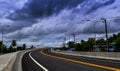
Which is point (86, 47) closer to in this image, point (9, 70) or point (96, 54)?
point (96, 54)

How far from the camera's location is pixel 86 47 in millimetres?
181625

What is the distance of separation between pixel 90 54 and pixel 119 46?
59.9 meters

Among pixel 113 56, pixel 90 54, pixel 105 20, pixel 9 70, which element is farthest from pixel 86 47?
pixel 9 70

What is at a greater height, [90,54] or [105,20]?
[105,20]

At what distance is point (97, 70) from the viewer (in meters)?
19.7

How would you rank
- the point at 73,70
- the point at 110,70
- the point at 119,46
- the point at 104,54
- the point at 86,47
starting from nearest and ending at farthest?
the point at 110,70 < the point at 73,70 < the point at 104,54 < the point at 119,46 < the point at 86,47

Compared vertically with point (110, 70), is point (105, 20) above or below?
above

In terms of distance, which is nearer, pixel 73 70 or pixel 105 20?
pixel 73 70

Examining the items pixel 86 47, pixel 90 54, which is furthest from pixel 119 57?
pixel 86 47

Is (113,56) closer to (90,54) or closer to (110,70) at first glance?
(90,54)

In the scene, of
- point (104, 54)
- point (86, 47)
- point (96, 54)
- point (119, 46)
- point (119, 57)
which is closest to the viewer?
point (119, 57)

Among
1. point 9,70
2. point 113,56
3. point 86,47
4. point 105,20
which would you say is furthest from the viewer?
point 86,47

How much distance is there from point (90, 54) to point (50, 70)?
119 feet

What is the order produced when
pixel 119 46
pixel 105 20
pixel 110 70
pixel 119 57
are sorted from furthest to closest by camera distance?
pixel 119 46
pixel 105 20
pixel 119 57
pixel 110 70
